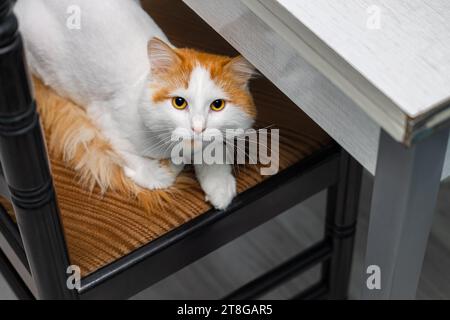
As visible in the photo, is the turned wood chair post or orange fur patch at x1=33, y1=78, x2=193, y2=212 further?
orange fur patch at x1=33, y1=78, x2=193, y2=212

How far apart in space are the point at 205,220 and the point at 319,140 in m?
0.19

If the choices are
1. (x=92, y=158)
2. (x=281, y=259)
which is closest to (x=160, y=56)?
(x=92, y=158)

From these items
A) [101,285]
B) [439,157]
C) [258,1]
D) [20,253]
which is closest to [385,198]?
[439,157]

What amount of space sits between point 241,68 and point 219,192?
0.15 metres

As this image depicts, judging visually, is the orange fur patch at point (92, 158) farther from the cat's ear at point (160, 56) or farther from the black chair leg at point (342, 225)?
the black chair leg at point (342, 225)

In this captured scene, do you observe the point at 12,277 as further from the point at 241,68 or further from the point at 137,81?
the point at 241,68

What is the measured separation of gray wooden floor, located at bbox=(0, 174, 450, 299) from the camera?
142 centimetres

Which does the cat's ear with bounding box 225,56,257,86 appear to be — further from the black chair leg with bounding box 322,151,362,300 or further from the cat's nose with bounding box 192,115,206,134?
the black chair leg with bounding box 322,151,362,300

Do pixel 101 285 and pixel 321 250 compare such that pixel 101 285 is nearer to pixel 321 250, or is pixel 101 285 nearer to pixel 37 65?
pixel 37 65

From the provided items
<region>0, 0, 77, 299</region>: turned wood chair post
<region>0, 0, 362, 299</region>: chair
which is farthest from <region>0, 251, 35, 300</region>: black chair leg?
<region>0, 0, 77, 299</region>: turned wood chair post

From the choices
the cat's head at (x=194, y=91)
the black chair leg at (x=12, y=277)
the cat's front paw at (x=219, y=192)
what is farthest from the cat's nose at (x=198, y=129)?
the black chair leg at (x=12, y=277)

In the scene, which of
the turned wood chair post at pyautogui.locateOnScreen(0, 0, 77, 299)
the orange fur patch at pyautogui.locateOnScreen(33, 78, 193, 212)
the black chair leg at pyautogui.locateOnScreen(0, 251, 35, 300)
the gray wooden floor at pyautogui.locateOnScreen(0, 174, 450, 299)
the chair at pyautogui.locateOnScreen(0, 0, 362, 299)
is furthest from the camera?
the gray wooden floor at pyautogui.locateOnScreen(0, 174, 450, 299)

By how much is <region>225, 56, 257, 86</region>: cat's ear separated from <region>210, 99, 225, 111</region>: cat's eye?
0.11 ft

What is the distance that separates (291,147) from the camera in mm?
947
